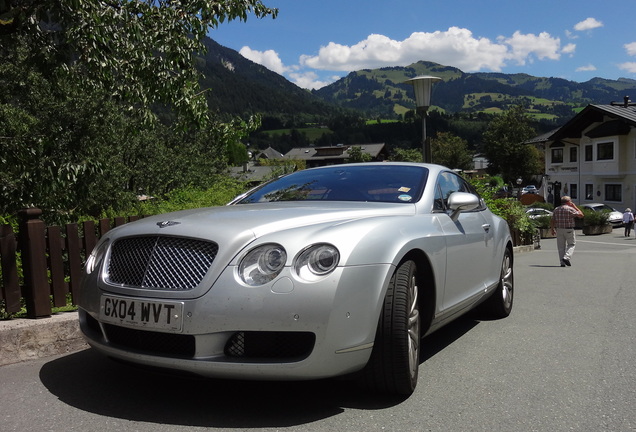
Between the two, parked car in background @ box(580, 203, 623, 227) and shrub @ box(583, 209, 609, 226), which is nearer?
shrub @ box(583, 209, 609, 226)

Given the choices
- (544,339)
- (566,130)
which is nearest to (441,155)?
(566,130)

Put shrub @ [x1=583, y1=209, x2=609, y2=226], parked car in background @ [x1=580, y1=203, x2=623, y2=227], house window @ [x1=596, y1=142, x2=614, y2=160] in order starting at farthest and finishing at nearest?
house window @ [x1=596, y1=142, x2=614, y2=160] < parked car in background @ [x1=580, y1=203, x2=623, y2=227] < shrub @ [x1=583, y1=209, x2=609, y2=226]

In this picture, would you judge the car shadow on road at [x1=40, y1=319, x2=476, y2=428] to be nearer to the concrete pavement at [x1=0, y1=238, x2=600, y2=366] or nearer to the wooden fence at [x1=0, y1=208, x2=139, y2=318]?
the concrete pavement at [x1=0, y1=238, x2=600, y2=366]

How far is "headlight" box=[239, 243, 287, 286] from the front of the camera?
112 inches

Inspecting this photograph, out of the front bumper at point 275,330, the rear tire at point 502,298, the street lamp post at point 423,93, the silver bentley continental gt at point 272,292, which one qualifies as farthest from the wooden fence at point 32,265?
the street lamp post at point 423,93

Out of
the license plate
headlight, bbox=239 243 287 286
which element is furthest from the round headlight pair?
the license plate

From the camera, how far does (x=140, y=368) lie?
3061 mm

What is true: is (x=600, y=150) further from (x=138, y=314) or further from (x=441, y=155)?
(x=138, y=314)

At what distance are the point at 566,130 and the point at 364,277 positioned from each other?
54911 mm

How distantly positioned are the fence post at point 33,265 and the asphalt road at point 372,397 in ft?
1.51

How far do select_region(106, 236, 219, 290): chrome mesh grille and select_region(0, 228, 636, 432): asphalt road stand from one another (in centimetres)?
73

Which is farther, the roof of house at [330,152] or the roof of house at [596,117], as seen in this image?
the roof of house at [330,152]

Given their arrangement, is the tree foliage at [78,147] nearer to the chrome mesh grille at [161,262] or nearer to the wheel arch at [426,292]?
the chrome mesh grille at [161,262]

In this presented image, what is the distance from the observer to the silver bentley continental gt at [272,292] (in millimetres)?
2812
